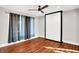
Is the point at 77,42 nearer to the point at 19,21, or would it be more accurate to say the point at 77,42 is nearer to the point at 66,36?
the point at 66,36

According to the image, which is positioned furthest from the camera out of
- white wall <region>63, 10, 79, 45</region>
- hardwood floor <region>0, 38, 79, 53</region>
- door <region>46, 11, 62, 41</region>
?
door <region>46, 11, 62, 41</region>

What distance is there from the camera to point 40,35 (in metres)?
5.60

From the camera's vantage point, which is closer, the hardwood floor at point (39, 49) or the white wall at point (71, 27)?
the hardwood floor at point (39, 49)

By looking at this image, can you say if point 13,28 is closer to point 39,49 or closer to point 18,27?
point 18,27

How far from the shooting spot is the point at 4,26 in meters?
3.35

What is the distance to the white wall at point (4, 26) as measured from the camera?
319 centimetres

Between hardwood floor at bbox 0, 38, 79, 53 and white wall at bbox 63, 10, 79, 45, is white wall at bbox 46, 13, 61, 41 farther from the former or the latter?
hardwood floor at bbox 0, 38, 79, 53

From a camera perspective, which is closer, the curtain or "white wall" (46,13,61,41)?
the curtain

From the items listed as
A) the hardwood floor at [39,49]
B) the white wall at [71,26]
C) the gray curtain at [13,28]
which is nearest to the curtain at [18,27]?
the gray curtain at [13,28]

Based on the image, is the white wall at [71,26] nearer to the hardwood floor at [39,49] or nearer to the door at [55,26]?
the door at [55,26]

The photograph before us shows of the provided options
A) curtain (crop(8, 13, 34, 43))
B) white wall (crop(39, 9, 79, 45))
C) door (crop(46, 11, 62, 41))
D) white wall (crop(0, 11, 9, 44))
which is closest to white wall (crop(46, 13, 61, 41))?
door (crop(46, 11, 62, 41))

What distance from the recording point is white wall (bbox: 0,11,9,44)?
3.19m
